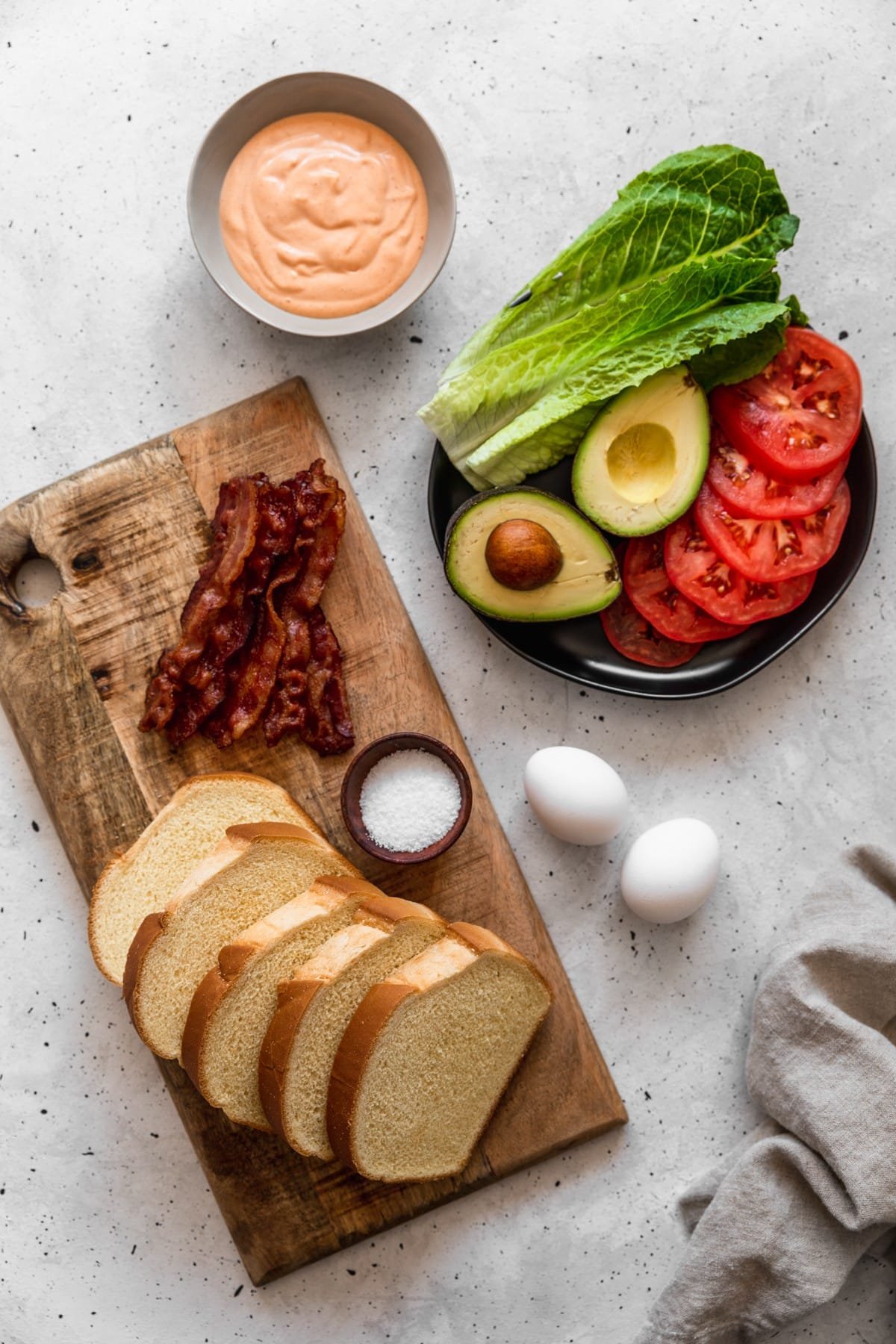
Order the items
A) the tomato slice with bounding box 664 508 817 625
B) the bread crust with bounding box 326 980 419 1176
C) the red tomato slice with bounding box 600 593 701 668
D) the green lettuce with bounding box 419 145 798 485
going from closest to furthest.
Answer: the bread crust with bounding box 326 980 419 1176
the green lettuce with bounding box 419 145 798 485
the tomato slice with bounding box 664 508 817 625
the red tomato slice with bounding box 600 593 701 668

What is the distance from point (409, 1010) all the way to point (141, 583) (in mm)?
1196

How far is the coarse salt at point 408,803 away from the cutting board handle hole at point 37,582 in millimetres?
918

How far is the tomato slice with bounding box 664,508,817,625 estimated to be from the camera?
8.32ft

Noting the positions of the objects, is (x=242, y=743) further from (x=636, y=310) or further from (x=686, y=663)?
(x=636, y=310)

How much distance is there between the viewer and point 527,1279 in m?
2.69

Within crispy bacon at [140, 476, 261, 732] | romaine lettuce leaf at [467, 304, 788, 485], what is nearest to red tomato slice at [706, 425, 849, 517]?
romaine lettuce leaf at [467, 304, 788, 485]

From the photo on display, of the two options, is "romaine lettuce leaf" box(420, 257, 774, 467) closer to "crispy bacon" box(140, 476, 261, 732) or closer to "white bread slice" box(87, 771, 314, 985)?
"crispy bacon" box(140, 476, 261, 732)

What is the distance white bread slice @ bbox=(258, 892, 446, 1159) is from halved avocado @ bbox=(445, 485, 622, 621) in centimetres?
73

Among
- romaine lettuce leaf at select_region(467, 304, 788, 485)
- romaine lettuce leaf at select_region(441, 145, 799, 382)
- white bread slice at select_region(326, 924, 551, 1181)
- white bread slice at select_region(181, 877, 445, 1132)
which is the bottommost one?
white bread slice at select_region(326, 924, 551, 1181)

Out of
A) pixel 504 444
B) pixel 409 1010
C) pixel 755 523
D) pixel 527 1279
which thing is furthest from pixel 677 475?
pixel 527 1279

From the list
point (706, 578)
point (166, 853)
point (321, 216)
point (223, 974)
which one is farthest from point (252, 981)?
point (321, 216)

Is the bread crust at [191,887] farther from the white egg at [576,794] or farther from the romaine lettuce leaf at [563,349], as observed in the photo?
the romaine lettuce leaf at [563,349]

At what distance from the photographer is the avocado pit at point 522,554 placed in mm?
2365

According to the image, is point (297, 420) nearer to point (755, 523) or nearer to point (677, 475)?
point (677, 475)
